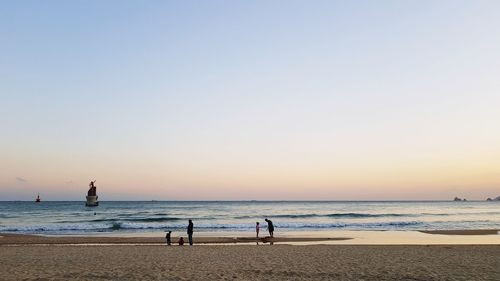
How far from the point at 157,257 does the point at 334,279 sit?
862 centimetres

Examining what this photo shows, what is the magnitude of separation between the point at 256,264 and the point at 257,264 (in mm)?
40

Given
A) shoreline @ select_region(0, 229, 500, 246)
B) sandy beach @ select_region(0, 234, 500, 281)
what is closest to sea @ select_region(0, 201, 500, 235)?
shoreline @ select_region(0, 229, 500, 246)

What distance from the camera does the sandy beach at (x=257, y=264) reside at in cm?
1360

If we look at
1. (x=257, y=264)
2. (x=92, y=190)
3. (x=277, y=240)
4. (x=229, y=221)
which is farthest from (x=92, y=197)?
(x=257, y=264)

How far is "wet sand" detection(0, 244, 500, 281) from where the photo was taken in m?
13.6

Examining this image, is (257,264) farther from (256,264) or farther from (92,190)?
(92,190)

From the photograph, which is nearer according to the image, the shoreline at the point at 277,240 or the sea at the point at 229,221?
the shoreline at the point at 277,240

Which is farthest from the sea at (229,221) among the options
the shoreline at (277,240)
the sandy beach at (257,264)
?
the sandy beach at (257,264)

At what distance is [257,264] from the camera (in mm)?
16281

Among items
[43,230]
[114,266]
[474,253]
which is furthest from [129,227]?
[474,253]

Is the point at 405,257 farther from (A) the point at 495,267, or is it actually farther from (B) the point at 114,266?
(B) the point at 114,266

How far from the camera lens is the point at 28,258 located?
1811 cm

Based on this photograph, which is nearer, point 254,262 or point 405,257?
point 254,262

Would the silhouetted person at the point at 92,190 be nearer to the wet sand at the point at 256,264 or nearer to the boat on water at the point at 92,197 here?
the boat on water at the point at 92,197
